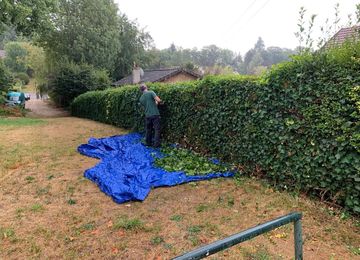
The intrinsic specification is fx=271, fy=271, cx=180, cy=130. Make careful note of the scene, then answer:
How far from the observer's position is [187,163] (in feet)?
18.8

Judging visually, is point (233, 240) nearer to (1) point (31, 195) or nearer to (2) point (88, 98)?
(1) point (31, 195)

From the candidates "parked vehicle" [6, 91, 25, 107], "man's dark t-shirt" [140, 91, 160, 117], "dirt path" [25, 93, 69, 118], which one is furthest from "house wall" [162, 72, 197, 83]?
"man's dark t-shirt" [140, 91, 160, 117]

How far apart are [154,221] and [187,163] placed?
7.51 feet

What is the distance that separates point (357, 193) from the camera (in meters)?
3.27

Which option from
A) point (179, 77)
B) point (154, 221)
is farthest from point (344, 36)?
point (179, 77)

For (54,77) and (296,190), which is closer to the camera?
(296,190)

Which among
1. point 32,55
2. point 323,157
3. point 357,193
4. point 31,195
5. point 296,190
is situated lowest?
point 31,195

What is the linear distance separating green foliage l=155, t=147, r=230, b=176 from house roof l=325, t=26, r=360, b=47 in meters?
2.79

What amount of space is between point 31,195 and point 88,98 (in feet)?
46.6

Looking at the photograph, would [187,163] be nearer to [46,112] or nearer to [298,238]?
[298,238]

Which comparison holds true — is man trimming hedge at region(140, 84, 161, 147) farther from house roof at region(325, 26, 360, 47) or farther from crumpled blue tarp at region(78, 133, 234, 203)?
house roof at region(325, 26, 360, 47)

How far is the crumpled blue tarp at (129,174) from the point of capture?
4398 mm

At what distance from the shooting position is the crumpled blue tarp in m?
4.40

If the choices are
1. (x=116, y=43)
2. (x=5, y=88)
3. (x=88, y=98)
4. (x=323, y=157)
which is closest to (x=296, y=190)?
(x=323, y=157)
